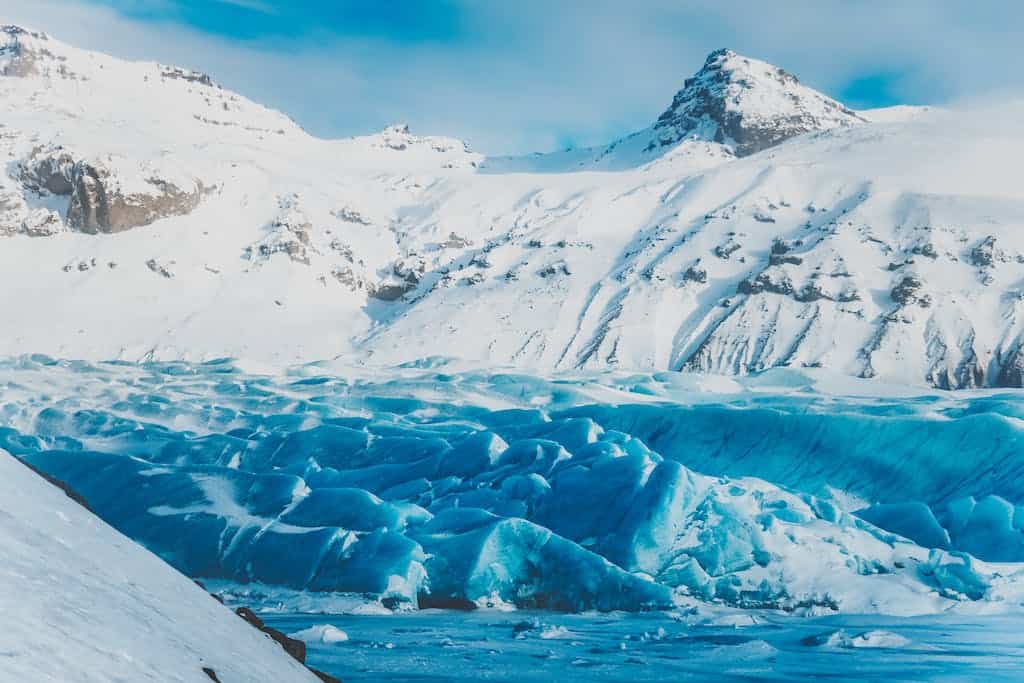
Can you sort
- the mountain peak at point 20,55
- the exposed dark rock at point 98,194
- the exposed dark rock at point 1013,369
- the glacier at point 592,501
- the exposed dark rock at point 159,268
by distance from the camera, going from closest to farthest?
1. the glacier at point 592,501
2. the exposed dark rock at point 1013,369
3. the exposed dark rock at point 159,268
4. the exposed dark rock at point 98,194
5. the mountain peak at point 20,55

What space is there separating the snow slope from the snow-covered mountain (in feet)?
219

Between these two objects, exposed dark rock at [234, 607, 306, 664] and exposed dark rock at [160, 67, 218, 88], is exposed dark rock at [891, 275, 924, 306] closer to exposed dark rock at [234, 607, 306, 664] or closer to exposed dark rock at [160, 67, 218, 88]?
exposed dark rock at [234, 607, 306, 664]

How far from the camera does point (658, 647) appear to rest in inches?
641

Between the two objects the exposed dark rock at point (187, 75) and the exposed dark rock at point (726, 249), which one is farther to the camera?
the exposed dark rock at point (187, 75)

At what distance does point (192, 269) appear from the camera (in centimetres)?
9562

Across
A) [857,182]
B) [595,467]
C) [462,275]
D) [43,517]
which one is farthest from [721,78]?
[43,517]

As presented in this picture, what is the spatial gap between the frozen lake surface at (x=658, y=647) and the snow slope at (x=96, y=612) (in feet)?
23.3

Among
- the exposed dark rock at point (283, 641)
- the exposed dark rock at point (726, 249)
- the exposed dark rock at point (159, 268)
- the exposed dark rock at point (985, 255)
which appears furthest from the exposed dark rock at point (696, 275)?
the exposed dark rock at point (283, 641)

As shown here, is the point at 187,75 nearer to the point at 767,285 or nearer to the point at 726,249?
the point at 726,249

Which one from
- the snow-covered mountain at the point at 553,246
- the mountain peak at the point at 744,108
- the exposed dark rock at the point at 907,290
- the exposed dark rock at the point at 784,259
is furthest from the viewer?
the mountain peak at the point at 744,108

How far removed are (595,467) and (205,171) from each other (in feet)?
318

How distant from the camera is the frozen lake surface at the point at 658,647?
47.0 feet

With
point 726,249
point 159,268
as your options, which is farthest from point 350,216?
point 726,249

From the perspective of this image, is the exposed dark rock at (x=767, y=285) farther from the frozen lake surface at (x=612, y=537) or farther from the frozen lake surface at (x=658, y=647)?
the frozen lake surface at (x=658, y=647)
